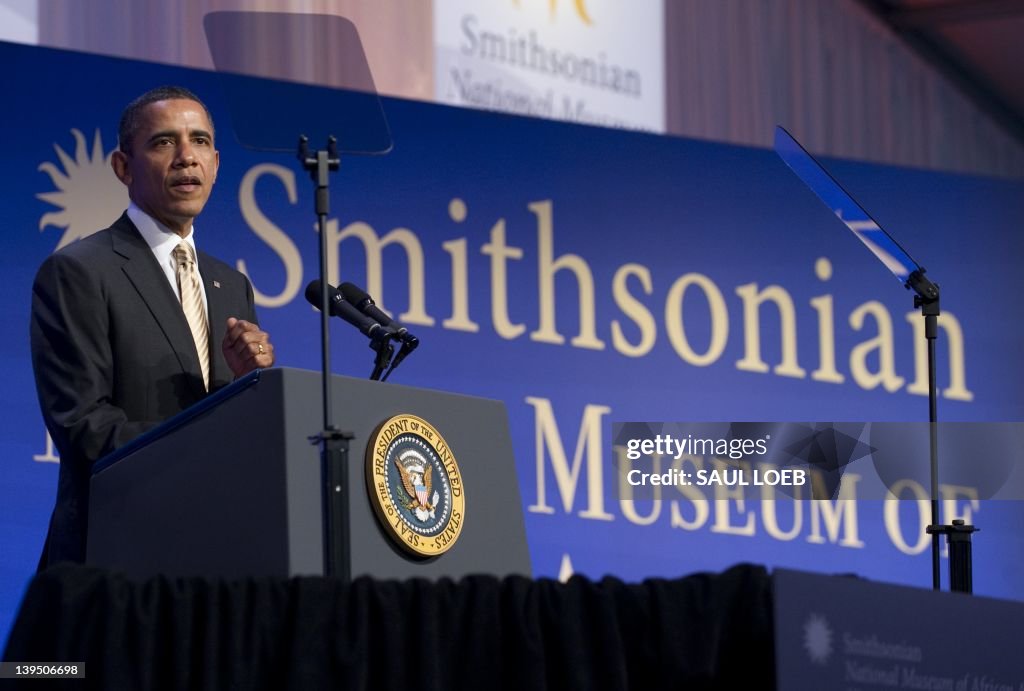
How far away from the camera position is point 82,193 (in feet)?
11.5

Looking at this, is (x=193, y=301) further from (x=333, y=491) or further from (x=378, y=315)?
(x=333, y=491)

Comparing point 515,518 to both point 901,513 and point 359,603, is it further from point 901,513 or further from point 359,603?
point 901,513

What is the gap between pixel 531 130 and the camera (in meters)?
4.35

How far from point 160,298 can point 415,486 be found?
0.69 metres

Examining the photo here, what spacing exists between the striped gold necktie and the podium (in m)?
0.42

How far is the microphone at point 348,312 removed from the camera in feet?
6.40

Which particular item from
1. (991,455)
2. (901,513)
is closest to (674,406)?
(901,513)

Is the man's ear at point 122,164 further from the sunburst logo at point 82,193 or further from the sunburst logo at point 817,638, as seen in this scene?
the sunburst logo at point 817,638

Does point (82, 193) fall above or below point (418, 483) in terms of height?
above

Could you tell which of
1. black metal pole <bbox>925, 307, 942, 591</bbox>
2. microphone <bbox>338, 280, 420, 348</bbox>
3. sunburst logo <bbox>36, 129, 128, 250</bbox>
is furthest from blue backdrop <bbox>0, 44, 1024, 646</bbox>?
microphone <bbox>338, 280, 420, 348</bbox>

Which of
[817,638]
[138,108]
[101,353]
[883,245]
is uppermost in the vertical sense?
[138,108]

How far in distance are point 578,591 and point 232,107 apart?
2.82ft

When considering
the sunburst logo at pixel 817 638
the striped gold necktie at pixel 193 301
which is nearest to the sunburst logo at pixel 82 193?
the striped gold necktie at pixel 193 301
